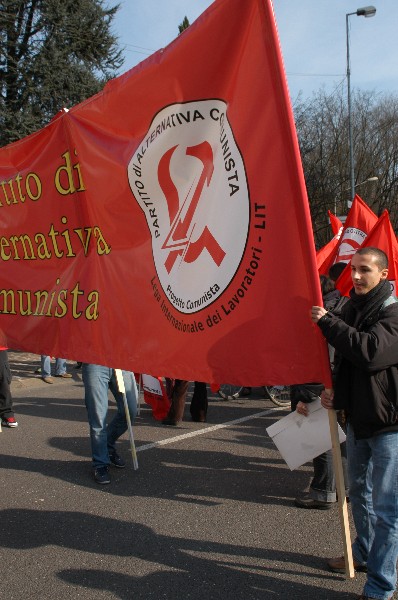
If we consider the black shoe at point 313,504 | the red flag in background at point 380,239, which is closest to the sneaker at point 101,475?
the black shoe at point 313,504

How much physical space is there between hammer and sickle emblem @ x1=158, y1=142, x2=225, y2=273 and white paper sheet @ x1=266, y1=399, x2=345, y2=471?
59.7 inches

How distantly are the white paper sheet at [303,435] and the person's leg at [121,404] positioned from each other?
5.56 feet

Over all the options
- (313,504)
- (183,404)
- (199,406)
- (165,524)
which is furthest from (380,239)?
(165,524)

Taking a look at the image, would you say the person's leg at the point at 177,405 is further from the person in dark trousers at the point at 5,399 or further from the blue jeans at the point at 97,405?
the blue jeans at the point at 97,405

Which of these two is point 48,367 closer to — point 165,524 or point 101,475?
point 101,475

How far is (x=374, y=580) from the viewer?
2859mm

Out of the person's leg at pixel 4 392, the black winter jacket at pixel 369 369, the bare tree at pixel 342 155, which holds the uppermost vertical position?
the bare tree at pixel 342 155

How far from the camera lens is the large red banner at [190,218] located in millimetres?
2697

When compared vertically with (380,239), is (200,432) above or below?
below

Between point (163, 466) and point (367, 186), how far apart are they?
1217 inches

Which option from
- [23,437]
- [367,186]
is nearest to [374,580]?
[23,437]

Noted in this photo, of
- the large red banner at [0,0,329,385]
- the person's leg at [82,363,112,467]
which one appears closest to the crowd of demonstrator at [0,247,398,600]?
the large red banner at [0,0,329,385]

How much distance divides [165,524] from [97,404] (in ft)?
4.20

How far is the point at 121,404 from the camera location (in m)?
5.25
